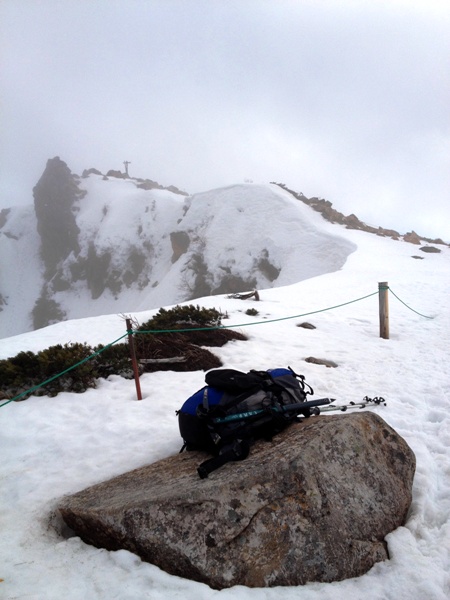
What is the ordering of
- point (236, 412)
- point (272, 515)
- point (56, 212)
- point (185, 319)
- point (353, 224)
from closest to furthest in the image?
1. point (272, 515)
2. point (236, 412)
3. point (185, 319)
4. point (353, 224)
5. point (56, 212)

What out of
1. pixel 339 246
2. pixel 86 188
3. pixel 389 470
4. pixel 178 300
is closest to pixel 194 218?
pixel 178 300

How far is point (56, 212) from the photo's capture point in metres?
65.7

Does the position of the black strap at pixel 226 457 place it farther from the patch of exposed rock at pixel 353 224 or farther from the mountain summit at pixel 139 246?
the patch of exposed rock at pixel 353 224

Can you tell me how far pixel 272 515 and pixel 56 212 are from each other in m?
74.0

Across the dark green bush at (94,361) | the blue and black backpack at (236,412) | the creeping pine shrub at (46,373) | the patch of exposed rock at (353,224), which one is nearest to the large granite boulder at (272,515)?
the blue and black backpack at (236,412)

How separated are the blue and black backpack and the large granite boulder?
248mm

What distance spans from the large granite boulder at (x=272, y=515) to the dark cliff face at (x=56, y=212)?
6442 centimetres

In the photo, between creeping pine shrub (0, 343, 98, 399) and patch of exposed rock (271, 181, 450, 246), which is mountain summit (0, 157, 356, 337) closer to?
patch of exposed rock (271, 181, 450, 246)

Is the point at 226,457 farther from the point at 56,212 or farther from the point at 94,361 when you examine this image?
the point at 56,212

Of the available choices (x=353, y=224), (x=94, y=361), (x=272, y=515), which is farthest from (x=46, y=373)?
(x=353, y=224)

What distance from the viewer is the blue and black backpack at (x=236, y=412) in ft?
9.84

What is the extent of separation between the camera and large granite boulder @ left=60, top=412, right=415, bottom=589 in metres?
2.22

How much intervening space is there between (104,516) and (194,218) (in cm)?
4405

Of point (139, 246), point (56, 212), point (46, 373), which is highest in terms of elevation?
point (56, 212)
